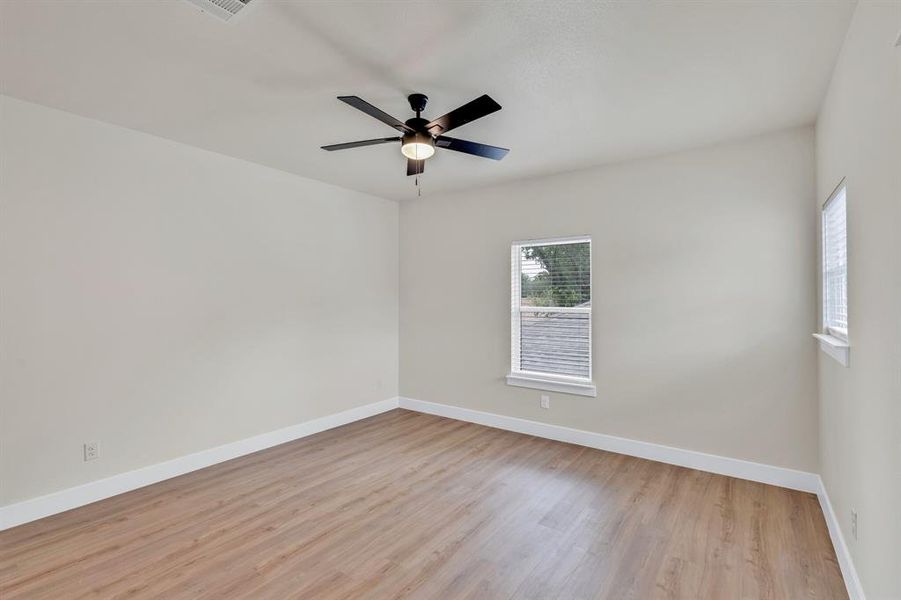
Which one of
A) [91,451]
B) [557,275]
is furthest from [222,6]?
[557,275]

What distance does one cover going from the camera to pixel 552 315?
4.38 meters

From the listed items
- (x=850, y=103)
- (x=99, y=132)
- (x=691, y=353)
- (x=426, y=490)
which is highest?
(x=99, y=132)

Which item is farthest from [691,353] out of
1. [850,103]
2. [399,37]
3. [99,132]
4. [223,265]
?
[99,132]

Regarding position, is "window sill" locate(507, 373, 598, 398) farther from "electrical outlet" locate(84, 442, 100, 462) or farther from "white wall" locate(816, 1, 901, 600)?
"electrical outlet" locate(84, 442, 100, 462)

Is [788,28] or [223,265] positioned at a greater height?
[788,28]

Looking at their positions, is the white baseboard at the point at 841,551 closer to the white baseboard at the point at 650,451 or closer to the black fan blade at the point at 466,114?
the white baseboard at the point at 650,451

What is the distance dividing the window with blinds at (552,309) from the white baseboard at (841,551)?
72.3 inches

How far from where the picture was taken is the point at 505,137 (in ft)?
10.8

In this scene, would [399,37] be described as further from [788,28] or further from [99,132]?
[99,132]

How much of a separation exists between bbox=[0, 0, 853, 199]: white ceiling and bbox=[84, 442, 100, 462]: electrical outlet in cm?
229

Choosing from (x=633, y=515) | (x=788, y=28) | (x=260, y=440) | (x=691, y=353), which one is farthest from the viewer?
(x=260, y=440)

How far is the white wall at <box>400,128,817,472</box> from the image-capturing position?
A: 10.3 ft

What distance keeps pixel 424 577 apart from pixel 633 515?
147 centimetres

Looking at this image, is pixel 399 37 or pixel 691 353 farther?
pixel 691 353
